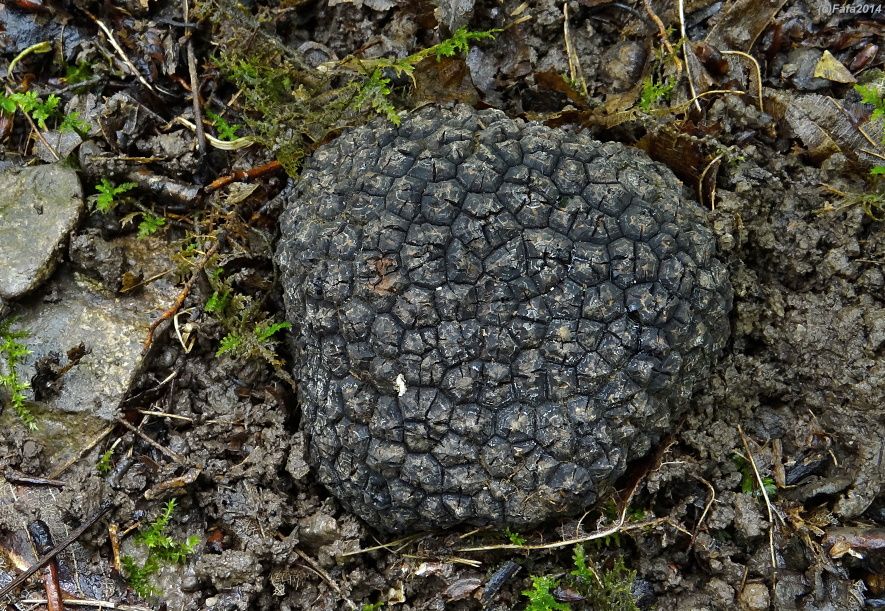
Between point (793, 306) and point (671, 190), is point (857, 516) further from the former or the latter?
point (671, 190)

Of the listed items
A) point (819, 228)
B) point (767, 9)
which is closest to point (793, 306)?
point (819, 228)

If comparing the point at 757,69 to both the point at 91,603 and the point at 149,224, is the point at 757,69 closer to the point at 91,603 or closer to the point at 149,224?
Result: the point at 149,224

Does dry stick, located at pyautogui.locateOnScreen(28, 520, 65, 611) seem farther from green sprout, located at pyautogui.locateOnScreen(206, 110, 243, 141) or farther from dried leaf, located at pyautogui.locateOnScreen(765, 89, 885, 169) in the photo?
dried leaf, located at pyautogui.locateOnScreen(765, 89, 885, 169)

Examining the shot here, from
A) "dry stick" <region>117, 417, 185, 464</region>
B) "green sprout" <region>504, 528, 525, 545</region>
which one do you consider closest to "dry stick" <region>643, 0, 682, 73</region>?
"green sprout" <region>504, 528, 525, 545</region>

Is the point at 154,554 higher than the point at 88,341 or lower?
lower

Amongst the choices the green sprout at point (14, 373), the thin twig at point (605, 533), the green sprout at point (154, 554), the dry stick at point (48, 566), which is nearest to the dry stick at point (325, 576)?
the green sprout at point (154, 554)

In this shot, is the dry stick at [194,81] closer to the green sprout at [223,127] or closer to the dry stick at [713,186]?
the green sprout at [223,127]

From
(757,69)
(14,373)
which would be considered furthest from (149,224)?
(757,69)
